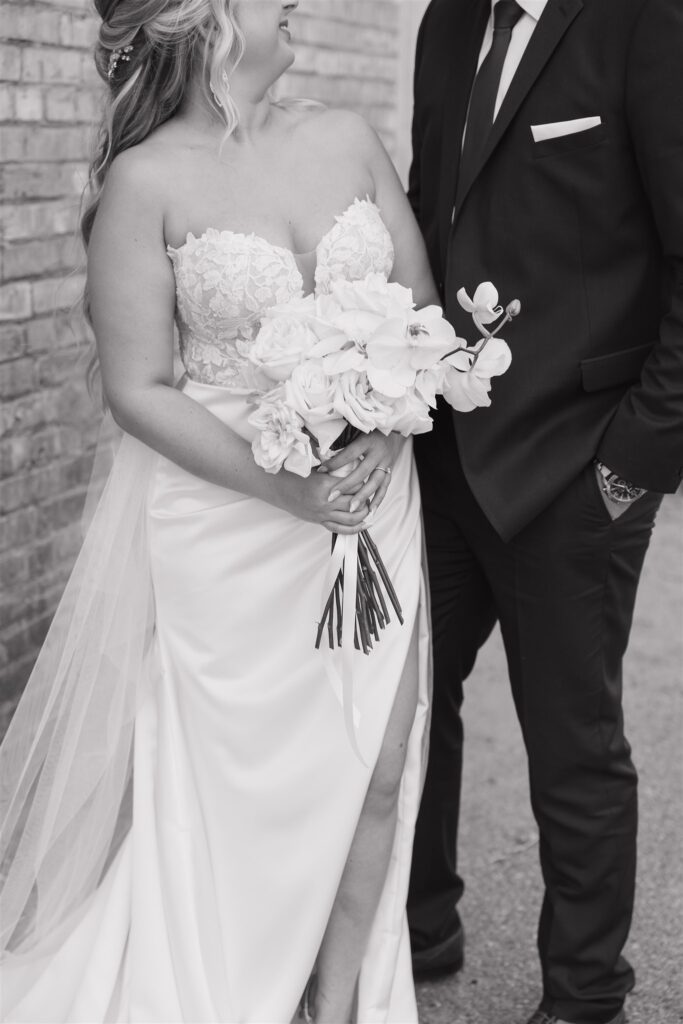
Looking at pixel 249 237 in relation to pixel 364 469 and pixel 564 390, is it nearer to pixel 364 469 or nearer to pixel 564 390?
pixel 364 469

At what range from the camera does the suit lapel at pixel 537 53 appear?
2.49 m

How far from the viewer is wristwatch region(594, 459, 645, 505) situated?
2604mm

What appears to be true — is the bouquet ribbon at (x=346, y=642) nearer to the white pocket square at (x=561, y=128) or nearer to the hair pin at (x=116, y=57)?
the white pocket square at (x=561, y=128)

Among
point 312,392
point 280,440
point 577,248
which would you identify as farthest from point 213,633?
point 577,248

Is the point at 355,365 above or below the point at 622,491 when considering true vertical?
above

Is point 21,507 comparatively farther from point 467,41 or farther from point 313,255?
point 467,41

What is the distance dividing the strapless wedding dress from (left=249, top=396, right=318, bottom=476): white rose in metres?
0.31

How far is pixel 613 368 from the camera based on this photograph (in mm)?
2611

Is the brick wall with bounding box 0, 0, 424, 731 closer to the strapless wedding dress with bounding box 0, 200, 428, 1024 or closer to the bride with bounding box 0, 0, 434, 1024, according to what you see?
the bride with bounding box 0, 0, 434, 1024

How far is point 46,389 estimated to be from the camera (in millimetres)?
3773

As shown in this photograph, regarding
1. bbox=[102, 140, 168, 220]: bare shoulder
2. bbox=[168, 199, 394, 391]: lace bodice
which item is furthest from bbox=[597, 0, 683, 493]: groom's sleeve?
bbox=[102, 140, 168, 220]: bare shoulder

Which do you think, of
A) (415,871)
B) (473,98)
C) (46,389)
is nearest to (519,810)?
(415,871)

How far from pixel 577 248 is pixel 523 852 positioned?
6.18ft

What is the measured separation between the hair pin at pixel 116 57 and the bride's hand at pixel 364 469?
0.93 m
